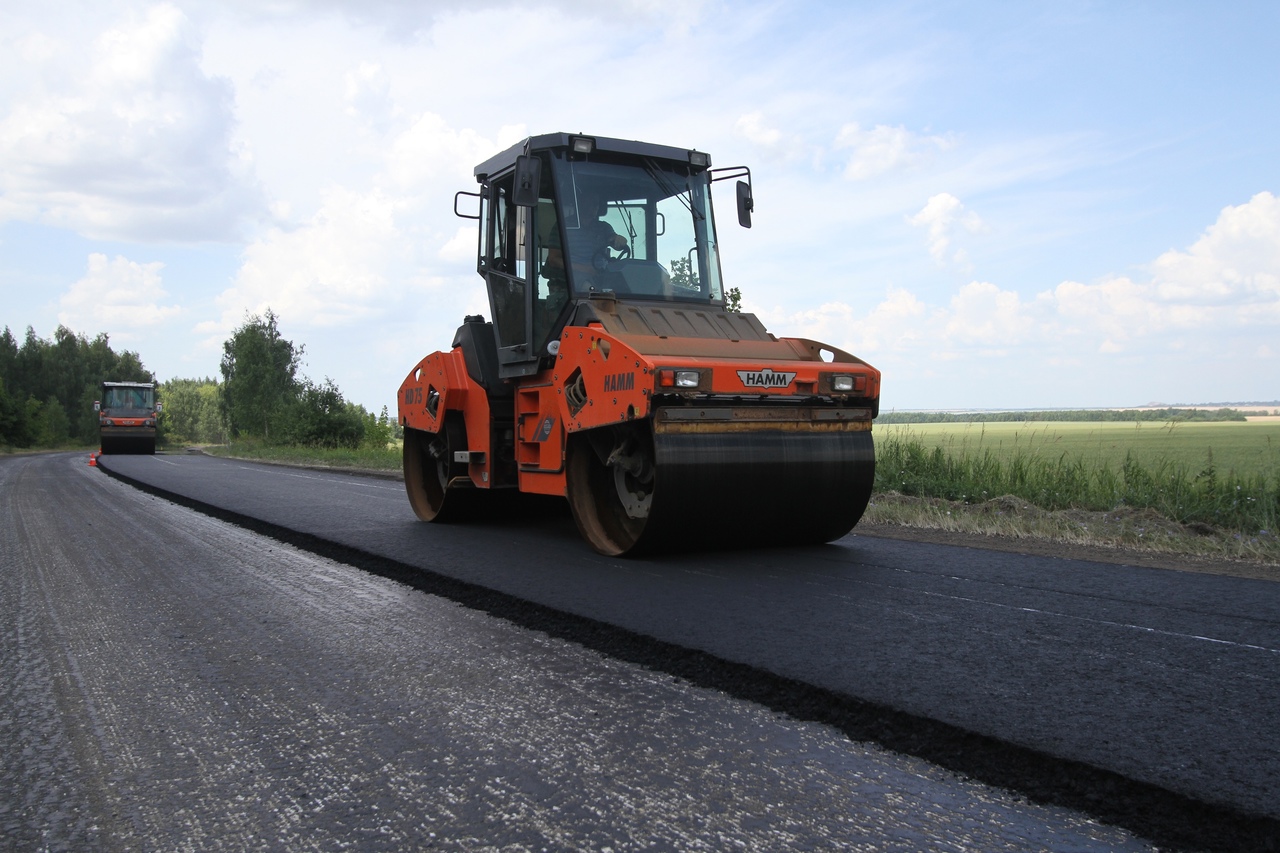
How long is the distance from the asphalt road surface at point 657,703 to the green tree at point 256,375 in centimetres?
5026

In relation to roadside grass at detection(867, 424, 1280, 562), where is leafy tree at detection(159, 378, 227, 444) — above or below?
above

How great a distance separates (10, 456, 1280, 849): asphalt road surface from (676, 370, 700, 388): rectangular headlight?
107 cm

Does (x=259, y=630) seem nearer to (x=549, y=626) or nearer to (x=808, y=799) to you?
(x=549, y=626)

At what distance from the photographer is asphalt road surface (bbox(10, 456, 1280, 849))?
233 centimetres

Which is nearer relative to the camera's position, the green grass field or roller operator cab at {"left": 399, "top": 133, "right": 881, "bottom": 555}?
roller operator cab at {"left": 399, "top": 133, "right": 881, "bottom": 555}

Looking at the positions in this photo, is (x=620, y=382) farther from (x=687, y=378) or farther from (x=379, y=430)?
(x=379, y=430)

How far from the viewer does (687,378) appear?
222 inches

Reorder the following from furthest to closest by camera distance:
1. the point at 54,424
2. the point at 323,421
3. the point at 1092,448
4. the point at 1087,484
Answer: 1. the point at 54,424
2. the point at 323,421
3. the point at 1092,448
4. the point at 1087,484

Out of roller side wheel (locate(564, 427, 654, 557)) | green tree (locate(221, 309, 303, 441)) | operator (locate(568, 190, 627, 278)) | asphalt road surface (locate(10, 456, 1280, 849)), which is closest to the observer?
asphalt road surface (locate(10, 456, 1280, 849))

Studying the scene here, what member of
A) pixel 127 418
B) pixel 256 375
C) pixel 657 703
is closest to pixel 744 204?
pixel 657 703

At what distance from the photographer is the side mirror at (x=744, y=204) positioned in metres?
7.59

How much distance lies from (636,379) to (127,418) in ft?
109

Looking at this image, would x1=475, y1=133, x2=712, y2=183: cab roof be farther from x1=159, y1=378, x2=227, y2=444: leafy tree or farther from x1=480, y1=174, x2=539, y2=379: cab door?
x1=159, y1=378, x2=227, y2=444: leafy tree

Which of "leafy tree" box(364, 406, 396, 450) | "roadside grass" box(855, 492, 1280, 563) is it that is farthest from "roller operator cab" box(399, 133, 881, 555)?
"leafy tree" box(364, 406, 396, 450)
